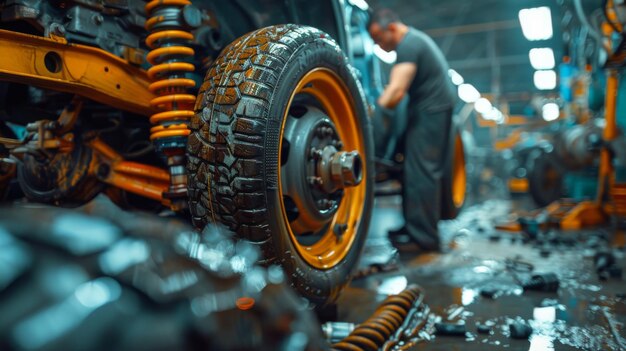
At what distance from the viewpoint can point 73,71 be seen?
1535 mm

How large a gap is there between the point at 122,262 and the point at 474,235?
428cm

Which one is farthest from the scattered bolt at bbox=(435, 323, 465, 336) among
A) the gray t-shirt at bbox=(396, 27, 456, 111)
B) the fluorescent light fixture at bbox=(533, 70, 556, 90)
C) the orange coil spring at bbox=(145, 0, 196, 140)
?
the fluorescent light fixture at bbox=(533, 70, 556, 90)

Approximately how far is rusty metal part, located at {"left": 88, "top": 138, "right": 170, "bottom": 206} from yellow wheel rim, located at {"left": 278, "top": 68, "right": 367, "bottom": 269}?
1.72ft

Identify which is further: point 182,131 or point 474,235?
point 474,235

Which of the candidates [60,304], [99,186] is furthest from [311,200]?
[60,304]

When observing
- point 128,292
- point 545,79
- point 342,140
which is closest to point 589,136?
point 342,140

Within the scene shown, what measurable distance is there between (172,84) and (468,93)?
1798 centimetres

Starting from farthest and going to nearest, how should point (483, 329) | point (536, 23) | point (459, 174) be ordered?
1. point (536, 23)
2. point (459, 174)
3. point (483, 329)

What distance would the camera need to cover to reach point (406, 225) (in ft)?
12.0

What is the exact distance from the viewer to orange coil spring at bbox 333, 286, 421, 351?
1470mm

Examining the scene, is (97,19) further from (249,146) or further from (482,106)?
(482,106)

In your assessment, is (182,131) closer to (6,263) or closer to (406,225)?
(6,263)

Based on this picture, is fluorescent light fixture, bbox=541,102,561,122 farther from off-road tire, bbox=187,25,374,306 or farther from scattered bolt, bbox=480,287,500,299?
off-road tire, bbox=187,25,374,306

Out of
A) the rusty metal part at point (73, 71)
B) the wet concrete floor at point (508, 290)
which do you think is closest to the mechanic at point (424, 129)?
the wet concrete floor at point (508, 290)
